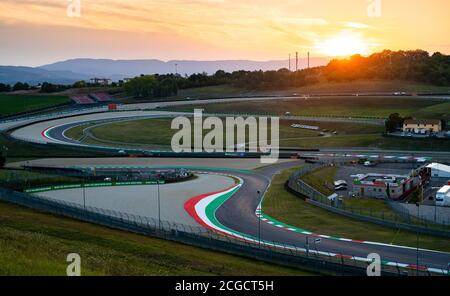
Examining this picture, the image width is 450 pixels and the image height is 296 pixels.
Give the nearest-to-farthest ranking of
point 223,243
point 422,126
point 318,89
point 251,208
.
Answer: point 223,243
point 251,208
point 422,126
point 318,89

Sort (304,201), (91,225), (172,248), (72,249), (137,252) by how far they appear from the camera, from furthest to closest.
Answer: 1. (304,201)
2. (91,225)
3. (172,248)
4. (137,252)
5. (72,249)

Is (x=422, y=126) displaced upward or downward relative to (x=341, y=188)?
upward

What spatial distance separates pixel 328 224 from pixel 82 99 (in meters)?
86.5

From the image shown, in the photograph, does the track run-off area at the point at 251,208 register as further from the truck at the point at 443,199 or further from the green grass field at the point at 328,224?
the truck at the point at 443,199

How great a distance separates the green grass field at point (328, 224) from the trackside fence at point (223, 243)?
139 inches

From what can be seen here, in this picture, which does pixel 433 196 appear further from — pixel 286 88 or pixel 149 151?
pixel 286 88

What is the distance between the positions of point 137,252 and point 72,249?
8.59 ft

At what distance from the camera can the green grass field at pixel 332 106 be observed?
82.9 m

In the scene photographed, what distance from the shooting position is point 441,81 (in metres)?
107

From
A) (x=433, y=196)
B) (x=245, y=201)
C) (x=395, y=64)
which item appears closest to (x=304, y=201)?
(x=245, y=201)

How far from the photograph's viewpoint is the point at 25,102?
104938 mm

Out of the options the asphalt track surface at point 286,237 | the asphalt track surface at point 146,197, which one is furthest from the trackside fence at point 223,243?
the asphalt track surface at point 146,197

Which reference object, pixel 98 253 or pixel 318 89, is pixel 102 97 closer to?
pixel 318 89

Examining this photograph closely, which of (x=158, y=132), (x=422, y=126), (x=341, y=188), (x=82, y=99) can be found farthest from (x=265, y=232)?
(x=82, y=99)
